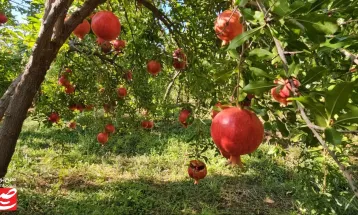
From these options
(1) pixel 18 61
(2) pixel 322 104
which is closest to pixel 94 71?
(1) pixel 18 61

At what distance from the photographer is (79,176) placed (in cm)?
533

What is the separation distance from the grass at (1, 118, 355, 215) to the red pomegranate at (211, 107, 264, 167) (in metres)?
3.00

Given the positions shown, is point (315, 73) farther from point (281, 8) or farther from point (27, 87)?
point (27, 87)

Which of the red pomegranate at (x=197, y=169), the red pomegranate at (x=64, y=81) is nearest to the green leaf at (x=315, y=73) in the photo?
the red pomegranate at (x=197, y=169)

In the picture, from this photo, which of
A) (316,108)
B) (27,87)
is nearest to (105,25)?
(27,87)

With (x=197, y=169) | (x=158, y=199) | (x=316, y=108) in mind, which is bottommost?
(x=158, y=199)

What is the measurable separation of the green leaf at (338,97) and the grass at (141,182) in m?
→ 3.15

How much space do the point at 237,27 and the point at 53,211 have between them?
3.83m

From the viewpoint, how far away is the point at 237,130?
82 cm

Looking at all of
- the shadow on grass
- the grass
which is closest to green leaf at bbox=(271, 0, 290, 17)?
the grass

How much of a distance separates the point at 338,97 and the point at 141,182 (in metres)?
4.83

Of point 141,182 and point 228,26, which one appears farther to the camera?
point 141,182

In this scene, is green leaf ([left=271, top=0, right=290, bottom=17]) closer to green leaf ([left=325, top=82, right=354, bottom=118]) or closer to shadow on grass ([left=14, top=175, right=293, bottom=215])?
green leaf ([left=325, top=82, right=354, bottom=118])

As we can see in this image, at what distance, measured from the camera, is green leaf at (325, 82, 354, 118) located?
24.7 inches
